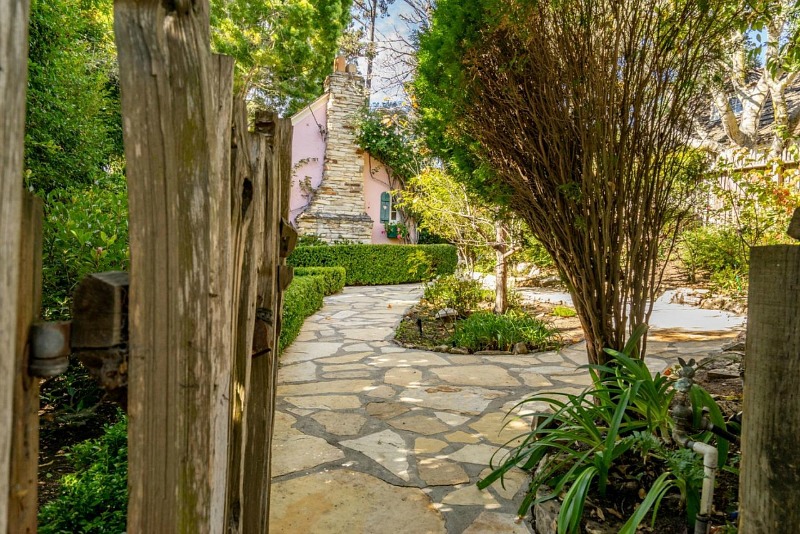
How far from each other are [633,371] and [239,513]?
1941 millimetres

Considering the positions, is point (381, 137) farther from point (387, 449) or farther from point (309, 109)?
point (387, 449)

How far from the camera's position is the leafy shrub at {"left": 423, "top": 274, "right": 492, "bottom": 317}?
7.69m

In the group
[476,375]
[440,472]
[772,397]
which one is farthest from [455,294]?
Result: [772,397]

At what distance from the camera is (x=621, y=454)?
7.68 feet

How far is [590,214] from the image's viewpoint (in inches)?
110

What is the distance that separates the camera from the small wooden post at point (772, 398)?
97cm

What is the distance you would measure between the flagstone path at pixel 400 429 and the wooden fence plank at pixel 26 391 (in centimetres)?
161

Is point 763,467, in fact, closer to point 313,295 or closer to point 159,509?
point 159,509

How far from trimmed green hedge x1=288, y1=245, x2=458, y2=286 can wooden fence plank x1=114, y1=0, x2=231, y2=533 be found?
38.5 ft

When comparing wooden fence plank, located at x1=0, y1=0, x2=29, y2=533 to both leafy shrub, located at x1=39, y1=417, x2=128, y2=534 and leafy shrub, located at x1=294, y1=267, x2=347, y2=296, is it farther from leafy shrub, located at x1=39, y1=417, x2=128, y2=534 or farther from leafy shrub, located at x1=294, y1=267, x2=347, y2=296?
leafy shrub, located at x1=294, y1=267, x2=347, y2=296

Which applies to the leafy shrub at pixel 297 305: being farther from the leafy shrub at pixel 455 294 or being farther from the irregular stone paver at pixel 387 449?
the leafy shrub at pixel 455 294

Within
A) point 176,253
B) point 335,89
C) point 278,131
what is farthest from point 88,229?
point 335,89

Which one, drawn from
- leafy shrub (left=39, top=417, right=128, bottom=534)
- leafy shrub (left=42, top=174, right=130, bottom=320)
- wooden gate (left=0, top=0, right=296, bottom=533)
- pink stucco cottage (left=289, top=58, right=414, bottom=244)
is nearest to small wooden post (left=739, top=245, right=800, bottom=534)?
wooden gate (left=0, top=0, right=296, bottom=533)

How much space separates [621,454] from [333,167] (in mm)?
14688
